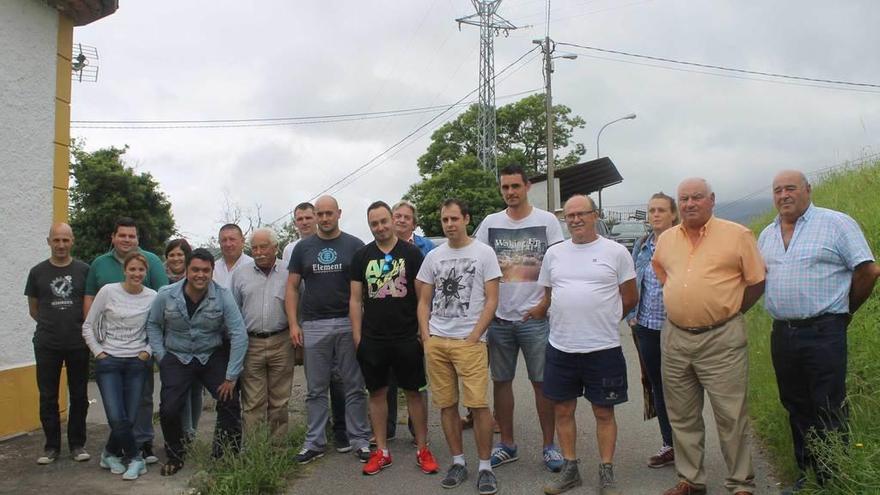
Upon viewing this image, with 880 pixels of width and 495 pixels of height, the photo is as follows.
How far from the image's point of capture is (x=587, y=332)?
4602 mm

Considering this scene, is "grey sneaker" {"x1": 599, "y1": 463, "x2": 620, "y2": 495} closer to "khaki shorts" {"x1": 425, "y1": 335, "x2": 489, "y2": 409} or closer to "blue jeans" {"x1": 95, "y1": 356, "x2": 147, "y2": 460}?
"khaki shorts" {"x1": 425, "y1": 335, "x2": 489, "y2": 409}

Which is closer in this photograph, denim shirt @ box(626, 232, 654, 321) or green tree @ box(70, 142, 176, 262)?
denim shirt @ box(626, 232, 654, 321)

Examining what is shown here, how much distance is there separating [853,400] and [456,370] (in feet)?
8.04

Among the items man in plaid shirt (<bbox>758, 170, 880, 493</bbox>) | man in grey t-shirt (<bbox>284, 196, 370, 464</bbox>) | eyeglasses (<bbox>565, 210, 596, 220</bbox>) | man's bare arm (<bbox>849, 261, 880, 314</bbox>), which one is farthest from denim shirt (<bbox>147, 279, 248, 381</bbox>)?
man's bare arm (<bbox>849, 261, 880, 314</bbox>)

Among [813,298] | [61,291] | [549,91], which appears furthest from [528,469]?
[549,91]

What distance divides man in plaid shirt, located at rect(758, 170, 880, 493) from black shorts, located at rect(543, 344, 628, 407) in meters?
0.93

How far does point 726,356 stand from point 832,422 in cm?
64

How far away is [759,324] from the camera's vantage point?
7941mm

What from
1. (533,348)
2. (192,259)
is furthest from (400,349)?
(192,259)

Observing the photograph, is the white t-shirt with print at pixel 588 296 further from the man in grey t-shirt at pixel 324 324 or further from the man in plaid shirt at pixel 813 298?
the man in grey t-shirt at pixel 324 324

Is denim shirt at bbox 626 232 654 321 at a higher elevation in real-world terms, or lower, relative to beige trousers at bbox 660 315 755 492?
higher

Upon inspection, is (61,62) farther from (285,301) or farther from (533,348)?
(533,348)

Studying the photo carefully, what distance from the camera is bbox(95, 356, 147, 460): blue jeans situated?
5.45 metres

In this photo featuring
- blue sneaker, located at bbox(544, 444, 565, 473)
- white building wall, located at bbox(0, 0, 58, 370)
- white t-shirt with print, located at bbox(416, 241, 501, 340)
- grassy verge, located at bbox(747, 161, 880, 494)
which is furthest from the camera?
white building wall, located at bbox(0, 0, 58, 370)
